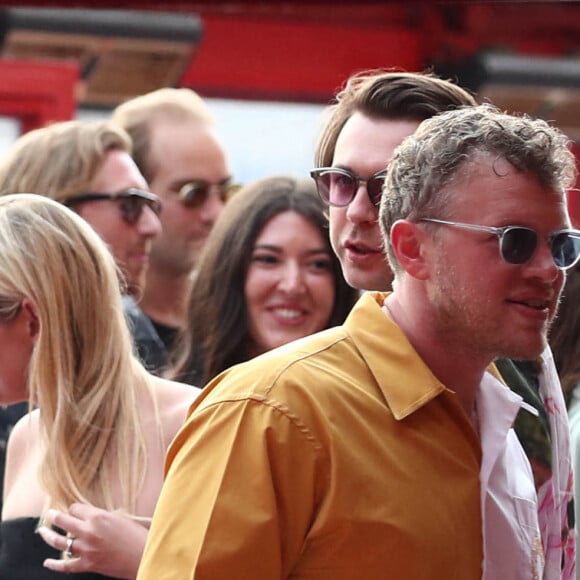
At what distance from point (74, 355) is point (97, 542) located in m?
0.36

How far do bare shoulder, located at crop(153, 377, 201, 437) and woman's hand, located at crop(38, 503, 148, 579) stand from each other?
0.65 feet

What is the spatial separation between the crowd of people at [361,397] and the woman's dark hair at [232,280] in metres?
0.47

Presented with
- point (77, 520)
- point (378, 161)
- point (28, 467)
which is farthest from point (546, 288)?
point (28, 467)

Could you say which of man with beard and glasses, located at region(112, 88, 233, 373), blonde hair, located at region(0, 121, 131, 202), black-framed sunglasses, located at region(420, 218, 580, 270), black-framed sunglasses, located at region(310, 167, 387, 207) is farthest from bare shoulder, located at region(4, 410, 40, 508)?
man with beard and glasses, located at region(112, 88, 233, 373)

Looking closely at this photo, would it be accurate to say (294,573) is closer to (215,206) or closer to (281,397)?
(281,397)

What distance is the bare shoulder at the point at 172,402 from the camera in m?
2.47

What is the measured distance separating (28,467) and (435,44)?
6794 mm

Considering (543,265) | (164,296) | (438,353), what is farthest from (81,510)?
(164,296)

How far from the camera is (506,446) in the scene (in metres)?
1.96

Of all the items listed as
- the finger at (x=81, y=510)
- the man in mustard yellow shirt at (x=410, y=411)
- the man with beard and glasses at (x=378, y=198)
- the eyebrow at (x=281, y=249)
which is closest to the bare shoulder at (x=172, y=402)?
the finger at (x=81, y=510)

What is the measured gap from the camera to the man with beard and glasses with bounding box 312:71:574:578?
2.17m

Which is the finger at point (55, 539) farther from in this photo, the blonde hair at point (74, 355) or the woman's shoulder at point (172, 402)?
the woman's shoulder at point (172, 402)

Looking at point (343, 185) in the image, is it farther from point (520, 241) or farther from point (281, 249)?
point (281, 249)

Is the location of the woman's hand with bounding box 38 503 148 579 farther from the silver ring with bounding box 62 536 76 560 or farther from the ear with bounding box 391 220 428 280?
the ear with bounding box 391 220 428 280
